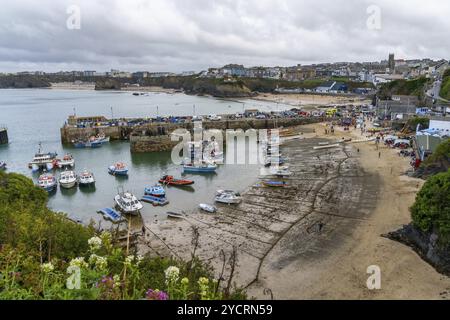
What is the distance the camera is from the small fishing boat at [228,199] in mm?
24062

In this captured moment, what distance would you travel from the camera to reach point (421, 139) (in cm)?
3219

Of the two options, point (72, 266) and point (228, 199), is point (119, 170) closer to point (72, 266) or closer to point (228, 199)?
Result: point (228, 199)

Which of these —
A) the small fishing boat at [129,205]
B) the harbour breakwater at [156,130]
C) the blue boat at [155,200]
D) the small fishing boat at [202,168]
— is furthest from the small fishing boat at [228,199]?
the harbour breakwater at [156,130]

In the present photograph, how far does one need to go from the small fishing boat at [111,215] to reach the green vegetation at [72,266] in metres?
4.12

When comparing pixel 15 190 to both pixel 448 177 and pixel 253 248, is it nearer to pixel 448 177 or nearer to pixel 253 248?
pixel 253 248

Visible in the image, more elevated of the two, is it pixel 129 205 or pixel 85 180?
pixel 85 180

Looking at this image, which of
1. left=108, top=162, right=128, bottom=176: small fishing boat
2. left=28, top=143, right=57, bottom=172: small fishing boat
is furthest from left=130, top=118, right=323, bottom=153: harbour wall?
left=108, top=162, right=128, bottom=176: small fishing boat

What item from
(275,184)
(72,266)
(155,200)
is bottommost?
(155,200)

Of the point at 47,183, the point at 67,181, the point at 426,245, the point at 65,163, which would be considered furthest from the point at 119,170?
the point at 426,245

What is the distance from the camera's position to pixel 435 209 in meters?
15.5

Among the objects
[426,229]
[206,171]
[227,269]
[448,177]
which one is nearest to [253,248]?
[227,269]

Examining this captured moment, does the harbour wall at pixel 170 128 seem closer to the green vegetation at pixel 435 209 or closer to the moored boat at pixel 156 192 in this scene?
the moored boat at pixel 156 192

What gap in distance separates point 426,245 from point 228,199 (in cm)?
1170

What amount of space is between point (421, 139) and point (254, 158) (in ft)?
49.9
